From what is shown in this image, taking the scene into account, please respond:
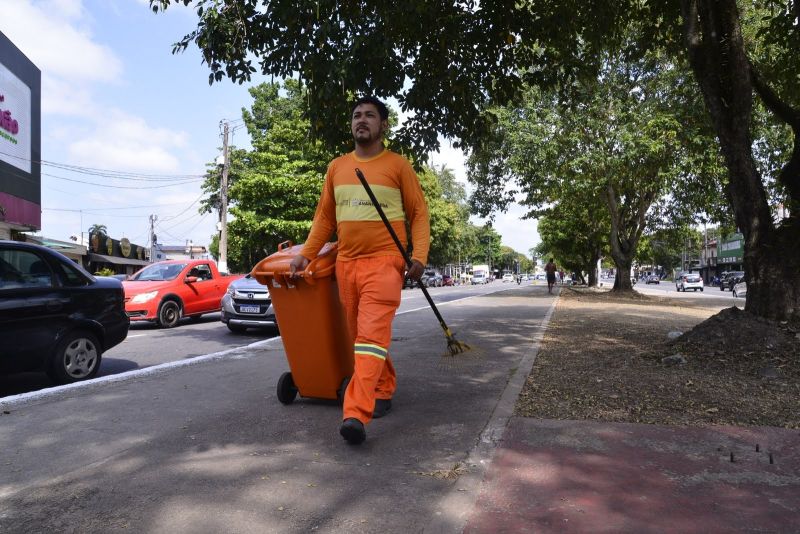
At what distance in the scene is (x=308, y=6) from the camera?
5891mm

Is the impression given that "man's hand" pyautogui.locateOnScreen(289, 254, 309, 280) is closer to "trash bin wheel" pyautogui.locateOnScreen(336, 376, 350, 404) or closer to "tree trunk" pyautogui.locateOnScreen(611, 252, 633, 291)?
"trash bin wheel" pyautogui.locateOnScreen(336, 376, 350, 404)

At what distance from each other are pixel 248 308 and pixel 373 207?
703 cm

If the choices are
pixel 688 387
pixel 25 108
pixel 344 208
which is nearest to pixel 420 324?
pixel 688 387

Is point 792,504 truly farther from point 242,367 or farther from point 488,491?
point 242,367

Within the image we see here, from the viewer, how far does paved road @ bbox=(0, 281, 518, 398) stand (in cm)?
618

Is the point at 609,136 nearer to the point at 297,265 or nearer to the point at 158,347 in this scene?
the point at 158,347

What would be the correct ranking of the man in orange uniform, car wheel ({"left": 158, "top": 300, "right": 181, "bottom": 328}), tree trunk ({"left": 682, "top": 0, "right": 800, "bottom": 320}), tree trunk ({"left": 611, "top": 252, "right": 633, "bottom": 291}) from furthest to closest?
tree trunk ({"left": 611, "top": 252, "right": 633, "bottom": 291})
car wheel ({"left": 158, "top": 300, "right": 181, "bottom": 328})
tree trunk ({"left": 682, "top": 0, "right": 800, "bottom": 320})
the man in orange uniform

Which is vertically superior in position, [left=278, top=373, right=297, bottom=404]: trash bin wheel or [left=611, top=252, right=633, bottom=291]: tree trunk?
[left=611, top=252, right=633, bottom=291]: tree trunk

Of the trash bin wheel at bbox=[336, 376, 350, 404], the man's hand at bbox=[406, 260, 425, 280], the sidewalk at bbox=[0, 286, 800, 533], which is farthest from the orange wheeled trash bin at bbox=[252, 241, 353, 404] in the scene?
the man's hand at bbox=[406, 260, 425, 280]

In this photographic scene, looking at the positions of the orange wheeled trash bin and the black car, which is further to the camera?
the black car

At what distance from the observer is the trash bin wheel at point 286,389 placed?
14.9 ft

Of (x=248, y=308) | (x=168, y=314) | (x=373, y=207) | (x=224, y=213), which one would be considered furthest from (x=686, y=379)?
(x=224, y=213)

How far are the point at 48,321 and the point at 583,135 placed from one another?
18793mm

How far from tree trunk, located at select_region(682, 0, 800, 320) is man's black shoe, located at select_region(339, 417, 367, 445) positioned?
508cm
